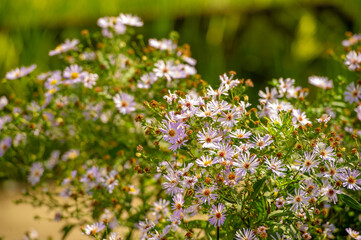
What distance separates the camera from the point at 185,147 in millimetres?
1299

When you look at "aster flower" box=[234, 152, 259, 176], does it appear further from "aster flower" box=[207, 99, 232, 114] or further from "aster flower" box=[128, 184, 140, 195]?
"aster flower" box=[128, 184, 140, 195]

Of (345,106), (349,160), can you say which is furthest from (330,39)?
(349,160)

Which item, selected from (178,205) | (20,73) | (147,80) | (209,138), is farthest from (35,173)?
(209,138)

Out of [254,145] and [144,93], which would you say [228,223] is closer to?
[254,145]

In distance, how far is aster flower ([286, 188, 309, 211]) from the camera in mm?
1188

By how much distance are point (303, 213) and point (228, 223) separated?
230 millimetres

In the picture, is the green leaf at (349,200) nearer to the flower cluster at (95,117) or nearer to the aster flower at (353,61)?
the aster flower at (353,61)

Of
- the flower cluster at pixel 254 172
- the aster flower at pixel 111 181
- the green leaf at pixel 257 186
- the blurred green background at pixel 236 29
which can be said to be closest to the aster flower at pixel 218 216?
the flower cluster at pixel 254 172

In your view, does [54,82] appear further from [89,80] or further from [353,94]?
[353,94]

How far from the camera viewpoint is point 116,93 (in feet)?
6.50

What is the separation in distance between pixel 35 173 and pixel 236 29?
2.46 m

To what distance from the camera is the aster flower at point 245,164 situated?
3.91 ft

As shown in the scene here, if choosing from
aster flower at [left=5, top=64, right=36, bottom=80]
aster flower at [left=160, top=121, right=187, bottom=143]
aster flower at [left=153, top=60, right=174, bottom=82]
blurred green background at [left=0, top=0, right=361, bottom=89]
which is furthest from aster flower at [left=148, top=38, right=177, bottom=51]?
blurred green background at [left=0, top=0, right=361, bottom=89]

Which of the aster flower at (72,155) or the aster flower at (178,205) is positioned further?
the aster flower at (72,155)
